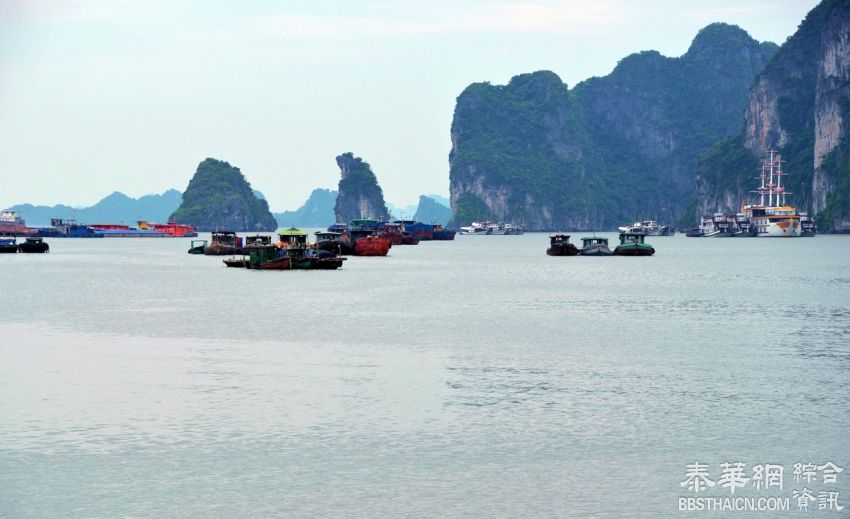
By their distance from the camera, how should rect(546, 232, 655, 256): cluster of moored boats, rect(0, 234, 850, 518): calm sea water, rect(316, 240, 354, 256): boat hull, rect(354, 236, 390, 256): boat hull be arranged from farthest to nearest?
rect(546, 232, 655, 256): cluster of moored boats < rect(354, 236, 390, 256): boat hull < rect(316, 240, 354, 256): boat hull < rect(0, 234, 850, 518): calm sea water

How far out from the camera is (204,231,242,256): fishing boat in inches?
6732

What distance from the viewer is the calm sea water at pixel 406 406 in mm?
22703

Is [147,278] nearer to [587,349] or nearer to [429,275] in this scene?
[429,275]

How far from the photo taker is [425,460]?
25.5m

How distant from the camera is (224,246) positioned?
17388 centimetres

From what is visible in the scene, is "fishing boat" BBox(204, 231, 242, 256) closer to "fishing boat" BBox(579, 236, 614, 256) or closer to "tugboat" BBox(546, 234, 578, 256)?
"tugboat" BBox(546, 234, 578, 256)

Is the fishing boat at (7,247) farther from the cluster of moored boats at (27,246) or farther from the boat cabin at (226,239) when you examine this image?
the boat cabin at (226,239)

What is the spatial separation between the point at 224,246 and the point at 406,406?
14500 cm

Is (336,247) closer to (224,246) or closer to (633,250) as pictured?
(224,246)

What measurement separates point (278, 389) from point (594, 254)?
137 metres

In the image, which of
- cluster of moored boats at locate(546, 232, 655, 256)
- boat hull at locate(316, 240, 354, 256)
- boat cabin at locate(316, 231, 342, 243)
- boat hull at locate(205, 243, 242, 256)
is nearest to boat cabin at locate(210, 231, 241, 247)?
boat hull at locate(205, 243, 242, 256)

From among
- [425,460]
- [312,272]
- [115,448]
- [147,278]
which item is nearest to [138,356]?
[115,448]

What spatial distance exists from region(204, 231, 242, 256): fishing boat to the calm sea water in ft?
323

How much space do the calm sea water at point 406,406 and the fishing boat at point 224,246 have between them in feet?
323
